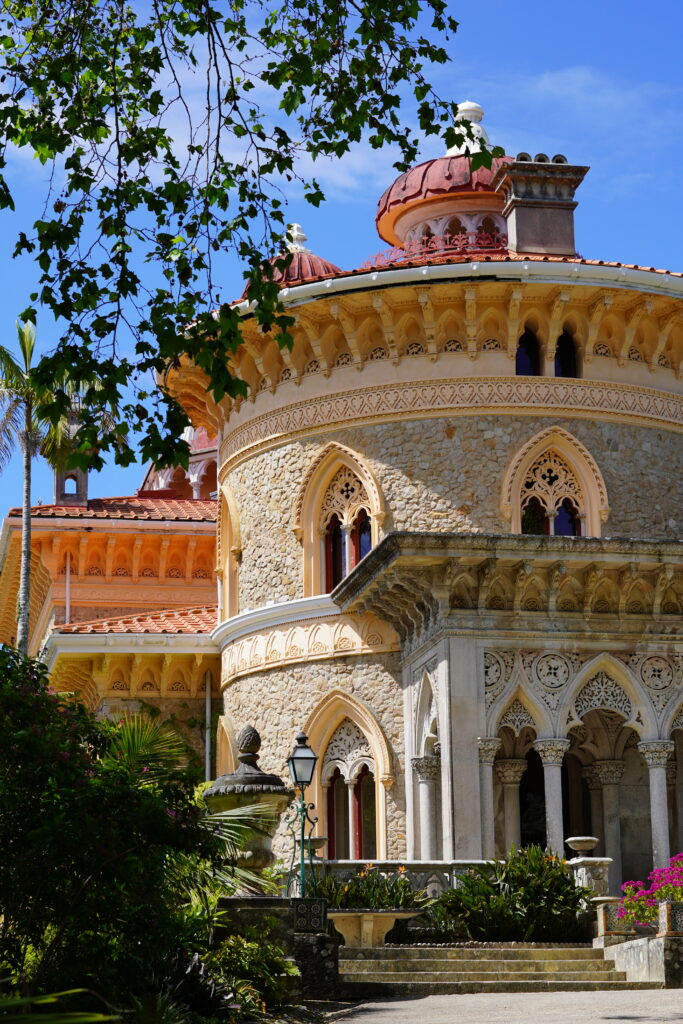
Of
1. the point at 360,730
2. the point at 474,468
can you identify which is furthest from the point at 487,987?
the point at 474,468

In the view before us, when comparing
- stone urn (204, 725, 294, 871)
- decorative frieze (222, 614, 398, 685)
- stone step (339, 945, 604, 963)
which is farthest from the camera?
decorative frieze (222, 614, 398, 685)

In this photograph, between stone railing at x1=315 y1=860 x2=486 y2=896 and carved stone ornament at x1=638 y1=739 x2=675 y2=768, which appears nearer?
stone railing at x1=315 y1=860 x2=486 y2=896

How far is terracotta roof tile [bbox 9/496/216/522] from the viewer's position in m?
31.9

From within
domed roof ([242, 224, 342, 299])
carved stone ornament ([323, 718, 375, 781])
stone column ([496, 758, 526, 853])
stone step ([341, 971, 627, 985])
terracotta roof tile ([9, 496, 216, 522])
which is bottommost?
stone step ([341, 971, 627, 985])

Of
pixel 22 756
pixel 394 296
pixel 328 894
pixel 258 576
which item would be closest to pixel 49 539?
pixel 258 576

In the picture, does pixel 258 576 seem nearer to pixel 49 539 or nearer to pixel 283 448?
pixel 283 448

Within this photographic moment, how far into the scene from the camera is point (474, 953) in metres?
17.3

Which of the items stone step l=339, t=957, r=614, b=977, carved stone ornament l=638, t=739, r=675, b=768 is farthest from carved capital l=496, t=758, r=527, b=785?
stone step l=339, t=957, r=614, b=977

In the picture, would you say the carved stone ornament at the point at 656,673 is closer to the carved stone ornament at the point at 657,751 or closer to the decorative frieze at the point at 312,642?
the carved stone ornament at the point at 657,751

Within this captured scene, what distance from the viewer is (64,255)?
11.2 meters

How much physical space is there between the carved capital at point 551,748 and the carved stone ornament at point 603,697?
61 cm

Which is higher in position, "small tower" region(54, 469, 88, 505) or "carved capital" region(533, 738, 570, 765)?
"small tower" region(54, 469, 88, 505)

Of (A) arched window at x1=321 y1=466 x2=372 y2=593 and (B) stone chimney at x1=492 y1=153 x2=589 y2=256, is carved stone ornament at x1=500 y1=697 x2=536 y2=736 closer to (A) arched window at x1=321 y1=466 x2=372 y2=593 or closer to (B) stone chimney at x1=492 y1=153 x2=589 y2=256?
(A) arched window at x1=321 y1=466 x2=372 y2=593

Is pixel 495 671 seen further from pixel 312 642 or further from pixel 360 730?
pixel 312 642
